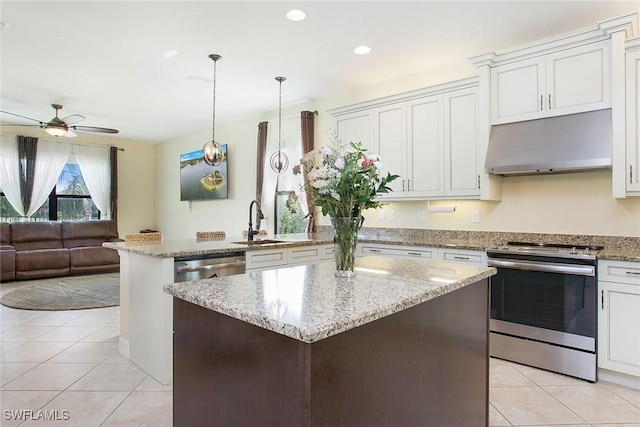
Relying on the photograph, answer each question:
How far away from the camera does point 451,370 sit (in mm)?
1603

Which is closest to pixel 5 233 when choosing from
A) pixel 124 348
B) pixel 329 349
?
pixel 124 348

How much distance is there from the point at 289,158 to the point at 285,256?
7.35 ft

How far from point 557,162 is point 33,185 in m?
8.18

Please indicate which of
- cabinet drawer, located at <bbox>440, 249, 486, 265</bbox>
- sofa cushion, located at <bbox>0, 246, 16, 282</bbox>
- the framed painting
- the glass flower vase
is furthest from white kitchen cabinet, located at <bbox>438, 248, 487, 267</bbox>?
sofa cushion, located at <bbox>0, 246, 16, 282</bbox>

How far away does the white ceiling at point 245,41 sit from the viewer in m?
2.89

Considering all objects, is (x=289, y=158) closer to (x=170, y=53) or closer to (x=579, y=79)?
(x=170, y=53)

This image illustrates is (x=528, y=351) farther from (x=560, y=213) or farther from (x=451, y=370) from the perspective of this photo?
(x=451, y=370)

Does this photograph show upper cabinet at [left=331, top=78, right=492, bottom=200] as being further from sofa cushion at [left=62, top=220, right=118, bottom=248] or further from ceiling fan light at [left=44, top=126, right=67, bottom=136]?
sofa cushion at [left=62, top=220, right=118, bottom=248]

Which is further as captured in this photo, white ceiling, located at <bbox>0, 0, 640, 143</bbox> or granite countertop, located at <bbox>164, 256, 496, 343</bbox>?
white ceiling, located at <bbox>0, 0, 640, 143</bbox>

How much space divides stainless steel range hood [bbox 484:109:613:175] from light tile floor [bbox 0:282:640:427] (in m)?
1.58

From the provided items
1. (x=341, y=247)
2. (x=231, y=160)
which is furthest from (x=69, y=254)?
(x=341, y=247)

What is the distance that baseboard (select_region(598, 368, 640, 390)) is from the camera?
102 inches

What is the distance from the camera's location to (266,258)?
10.7 feet

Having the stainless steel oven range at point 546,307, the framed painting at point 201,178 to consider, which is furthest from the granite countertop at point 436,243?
the framed painting at point 201,178
